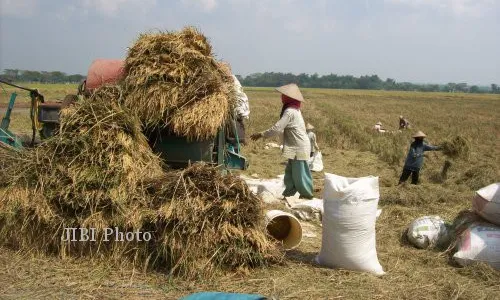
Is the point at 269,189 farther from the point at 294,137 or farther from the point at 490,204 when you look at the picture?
the point at 490,204

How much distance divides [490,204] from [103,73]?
4.44 metres

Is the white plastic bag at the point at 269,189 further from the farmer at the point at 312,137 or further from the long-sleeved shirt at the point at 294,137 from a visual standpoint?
the farmer at the point at 312,137

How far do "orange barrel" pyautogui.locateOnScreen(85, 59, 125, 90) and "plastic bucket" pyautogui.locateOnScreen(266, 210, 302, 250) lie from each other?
2407 millimetres

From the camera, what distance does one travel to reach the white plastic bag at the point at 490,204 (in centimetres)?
475

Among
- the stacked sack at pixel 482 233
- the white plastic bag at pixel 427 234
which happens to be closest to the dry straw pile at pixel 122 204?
the white plastic bag at pixel 427 234

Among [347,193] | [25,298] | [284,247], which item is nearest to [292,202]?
[284,247]

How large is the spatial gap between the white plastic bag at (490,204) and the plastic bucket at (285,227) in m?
1.82

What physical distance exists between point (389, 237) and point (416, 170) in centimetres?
375

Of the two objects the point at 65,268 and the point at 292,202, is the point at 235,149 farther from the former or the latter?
the point at 65,268

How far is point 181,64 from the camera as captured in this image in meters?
5.04

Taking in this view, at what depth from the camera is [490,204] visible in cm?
478

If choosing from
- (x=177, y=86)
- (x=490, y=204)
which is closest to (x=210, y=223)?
(x=177, y=86)

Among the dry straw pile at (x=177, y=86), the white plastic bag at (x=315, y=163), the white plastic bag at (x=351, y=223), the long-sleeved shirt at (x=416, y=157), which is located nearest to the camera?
the white plastic bag at (x=351, y=223)

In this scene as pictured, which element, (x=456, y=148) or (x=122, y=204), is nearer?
(x=122, y=204)
